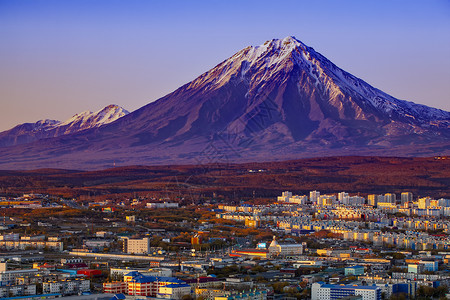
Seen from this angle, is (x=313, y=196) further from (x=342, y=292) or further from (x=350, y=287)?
(x=342, y=292)

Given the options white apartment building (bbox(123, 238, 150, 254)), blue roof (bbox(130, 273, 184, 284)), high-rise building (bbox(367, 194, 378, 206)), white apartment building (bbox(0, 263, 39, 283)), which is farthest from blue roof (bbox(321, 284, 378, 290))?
high-rise building (bbox(367, 194, 378, 206))

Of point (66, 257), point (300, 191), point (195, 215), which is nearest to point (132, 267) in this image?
point (66, 257)

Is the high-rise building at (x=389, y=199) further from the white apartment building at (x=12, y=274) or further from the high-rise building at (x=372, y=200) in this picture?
the white apartment building at (x=12, y=274)

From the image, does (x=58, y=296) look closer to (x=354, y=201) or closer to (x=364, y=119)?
(x=354, y=201)

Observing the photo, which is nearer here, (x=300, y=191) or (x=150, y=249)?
(x=150, y=249)

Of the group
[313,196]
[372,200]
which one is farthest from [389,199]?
[313,196]

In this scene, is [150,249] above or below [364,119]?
below
